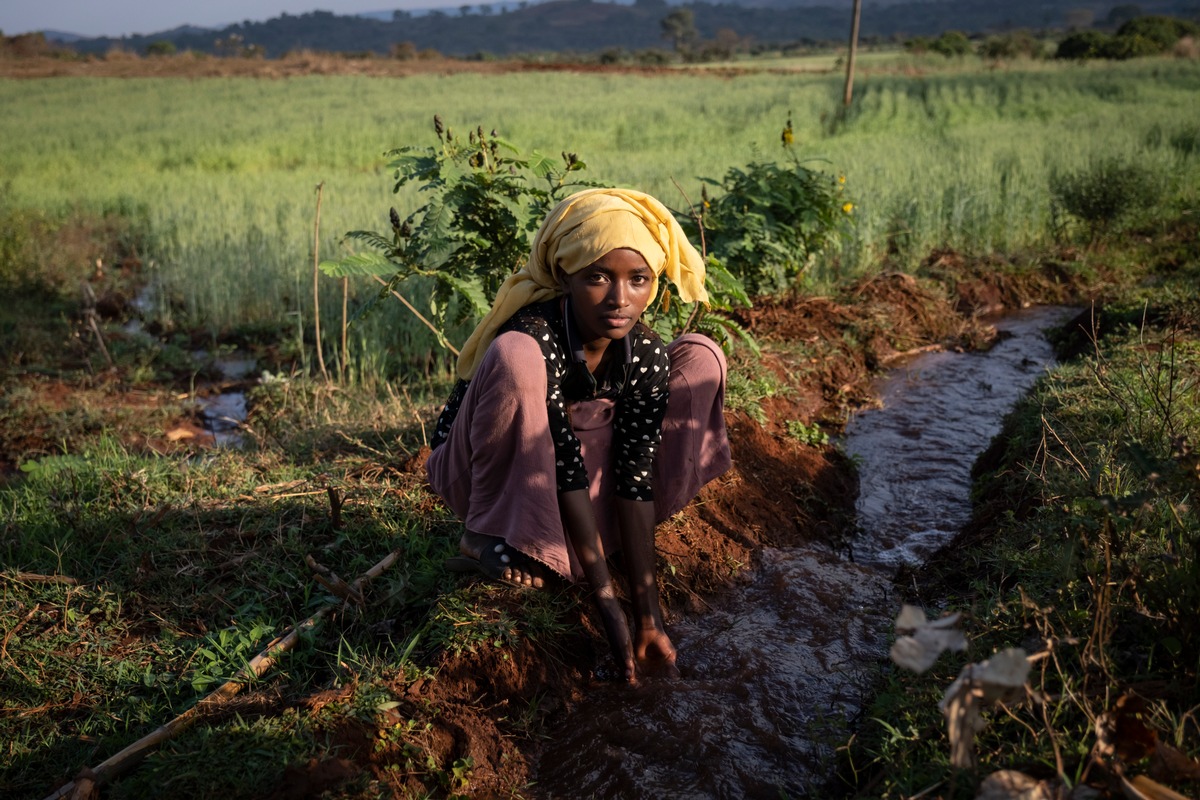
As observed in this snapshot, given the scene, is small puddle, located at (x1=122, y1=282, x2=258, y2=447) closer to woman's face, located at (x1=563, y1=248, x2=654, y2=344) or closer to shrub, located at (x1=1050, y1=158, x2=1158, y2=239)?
woman's face, located at (x1=563, y1=248, x2=654, y2=344)

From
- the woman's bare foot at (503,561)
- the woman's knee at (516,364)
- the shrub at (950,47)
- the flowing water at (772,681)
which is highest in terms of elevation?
the shrub at (950,47)

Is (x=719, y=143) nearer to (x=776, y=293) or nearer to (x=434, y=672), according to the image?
(x=776, y=293)

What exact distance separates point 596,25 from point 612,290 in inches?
4862

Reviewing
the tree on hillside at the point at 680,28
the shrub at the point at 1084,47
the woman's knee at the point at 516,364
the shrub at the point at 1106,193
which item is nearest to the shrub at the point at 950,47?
the shrub at the point at 1084,47

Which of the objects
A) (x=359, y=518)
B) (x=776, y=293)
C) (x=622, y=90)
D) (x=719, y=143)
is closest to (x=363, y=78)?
(x=622, y=90)

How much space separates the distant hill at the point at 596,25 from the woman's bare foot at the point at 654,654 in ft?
336

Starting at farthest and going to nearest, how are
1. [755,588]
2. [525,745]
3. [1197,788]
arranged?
[755,588] → [525,745] → [1197,788]

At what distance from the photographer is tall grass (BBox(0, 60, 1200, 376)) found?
6664 mm

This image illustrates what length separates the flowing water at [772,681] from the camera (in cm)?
209

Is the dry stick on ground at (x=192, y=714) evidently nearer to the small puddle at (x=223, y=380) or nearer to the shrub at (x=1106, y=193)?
the small puddle at (x=223, y=380)

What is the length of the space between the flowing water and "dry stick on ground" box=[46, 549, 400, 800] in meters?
0.77

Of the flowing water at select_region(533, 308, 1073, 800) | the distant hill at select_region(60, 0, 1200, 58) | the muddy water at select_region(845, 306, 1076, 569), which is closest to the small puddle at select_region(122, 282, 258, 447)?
the flowing water at select_region(533, 308, 1073, 800)

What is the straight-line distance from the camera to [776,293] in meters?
5.20

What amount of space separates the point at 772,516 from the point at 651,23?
123159mm
